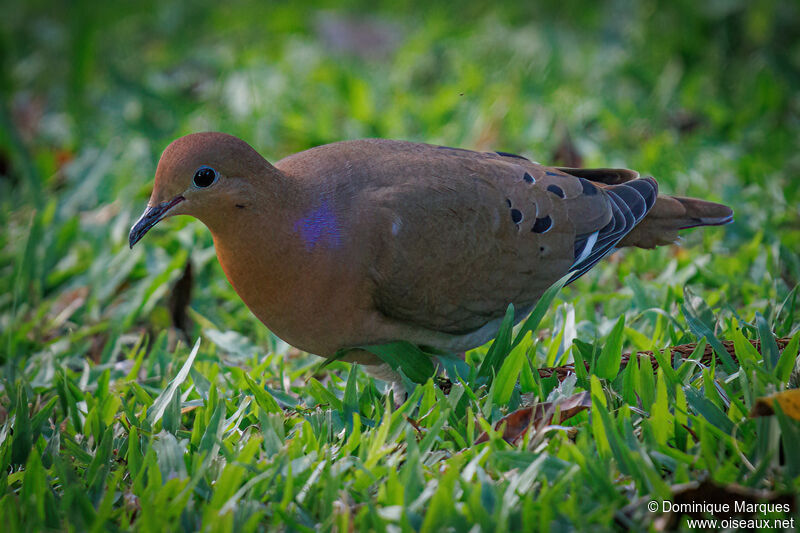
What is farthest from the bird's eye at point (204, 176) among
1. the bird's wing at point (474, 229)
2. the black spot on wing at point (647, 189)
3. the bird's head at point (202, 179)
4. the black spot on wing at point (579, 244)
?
the black spot on wing at point (647, 189)

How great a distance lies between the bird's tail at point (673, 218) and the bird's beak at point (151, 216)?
1.71 meters

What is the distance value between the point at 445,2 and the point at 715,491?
602cm

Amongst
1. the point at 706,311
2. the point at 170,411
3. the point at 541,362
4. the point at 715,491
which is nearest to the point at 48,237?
the point at 170,411

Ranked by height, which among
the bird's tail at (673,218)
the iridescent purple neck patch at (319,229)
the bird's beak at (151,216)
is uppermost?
the bird's beak at (151,216)

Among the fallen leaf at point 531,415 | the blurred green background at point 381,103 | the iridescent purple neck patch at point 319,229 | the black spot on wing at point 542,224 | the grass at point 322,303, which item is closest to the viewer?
the grass at point 322,303

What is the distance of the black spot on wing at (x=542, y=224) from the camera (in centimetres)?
293

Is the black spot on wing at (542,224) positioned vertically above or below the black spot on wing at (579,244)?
above

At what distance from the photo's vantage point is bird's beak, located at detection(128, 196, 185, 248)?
2.51 meters

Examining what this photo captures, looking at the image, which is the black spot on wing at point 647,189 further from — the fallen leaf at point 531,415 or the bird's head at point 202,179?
the bird's head at point 202,179

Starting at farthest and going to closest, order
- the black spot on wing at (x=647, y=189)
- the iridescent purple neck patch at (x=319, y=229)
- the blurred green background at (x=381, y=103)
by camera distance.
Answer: the blurred green background at (x=381, y=103) → the black spot on wing at (x=647, y=189) → the iridescent purple neck patch at (x=319, y=229)

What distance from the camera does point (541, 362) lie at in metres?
2.95

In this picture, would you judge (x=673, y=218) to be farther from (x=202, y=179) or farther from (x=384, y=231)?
(x=202, y=179)

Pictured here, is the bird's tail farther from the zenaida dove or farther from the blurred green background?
the blurred green background

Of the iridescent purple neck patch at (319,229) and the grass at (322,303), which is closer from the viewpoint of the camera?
the grass at (322,303)
